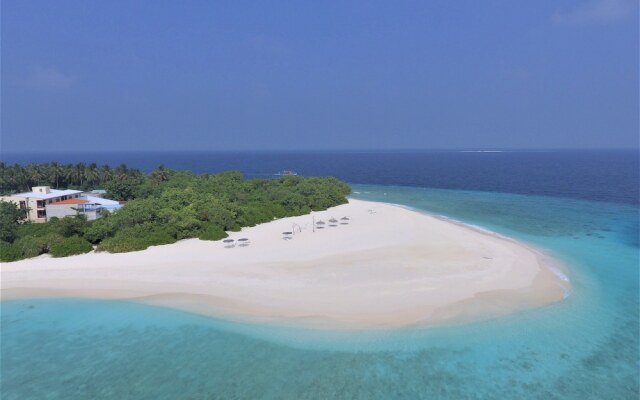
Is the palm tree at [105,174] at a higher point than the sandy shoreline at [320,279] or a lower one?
higher

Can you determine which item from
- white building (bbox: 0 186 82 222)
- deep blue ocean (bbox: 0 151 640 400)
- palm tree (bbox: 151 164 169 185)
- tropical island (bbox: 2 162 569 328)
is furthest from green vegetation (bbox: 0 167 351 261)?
palm tree (bbox: 151 164 169 185)

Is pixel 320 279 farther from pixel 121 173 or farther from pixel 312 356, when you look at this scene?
pixel 121 173

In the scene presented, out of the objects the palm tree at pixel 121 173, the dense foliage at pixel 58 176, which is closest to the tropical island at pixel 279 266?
the dense foliage at pixel 58 176

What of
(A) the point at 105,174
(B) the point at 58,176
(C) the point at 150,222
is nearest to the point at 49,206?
(C) the point at 150,222

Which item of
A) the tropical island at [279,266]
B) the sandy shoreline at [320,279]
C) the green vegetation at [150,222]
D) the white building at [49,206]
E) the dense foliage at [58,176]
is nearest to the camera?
the sandy shoreline at [320,279]

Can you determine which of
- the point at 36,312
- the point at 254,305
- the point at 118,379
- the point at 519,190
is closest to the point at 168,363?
the point at 118,379

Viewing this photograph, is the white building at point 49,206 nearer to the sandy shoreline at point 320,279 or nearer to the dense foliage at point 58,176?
the sandy shoreline at point 320,279

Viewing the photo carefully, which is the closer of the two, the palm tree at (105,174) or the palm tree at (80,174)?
the palm tree at (80,174)
